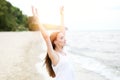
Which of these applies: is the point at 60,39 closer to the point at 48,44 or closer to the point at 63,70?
the point at 48,44

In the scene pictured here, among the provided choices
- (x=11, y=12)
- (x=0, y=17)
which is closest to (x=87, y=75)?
(x=0, y=17)

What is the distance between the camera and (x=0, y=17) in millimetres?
50875

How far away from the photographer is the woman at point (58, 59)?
330 cm

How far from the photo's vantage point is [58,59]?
3.32 meters

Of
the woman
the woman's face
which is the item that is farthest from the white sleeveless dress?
the woman's face

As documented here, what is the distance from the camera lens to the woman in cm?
330

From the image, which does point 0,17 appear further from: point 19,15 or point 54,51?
point 54,51

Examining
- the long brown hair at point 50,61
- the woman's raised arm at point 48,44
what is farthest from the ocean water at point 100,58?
the woman's raised arm at point 48,44

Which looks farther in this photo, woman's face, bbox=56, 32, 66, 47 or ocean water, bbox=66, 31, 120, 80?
ocean water, bbox=66, 31, 120, 80

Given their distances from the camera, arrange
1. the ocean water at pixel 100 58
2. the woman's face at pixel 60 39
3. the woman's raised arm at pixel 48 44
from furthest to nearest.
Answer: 1. the ocean water at pixel 100 58
2. the woman's face at pixel 60 39
3. the woman's raised arm at pixel 48 44

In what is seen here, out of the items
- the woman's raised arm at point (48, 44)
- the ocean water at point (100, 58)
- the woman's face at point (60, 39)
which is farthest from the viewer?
the ocean water at point (100, 58)

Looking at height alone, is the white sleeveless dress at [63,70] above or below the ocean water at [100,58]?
above

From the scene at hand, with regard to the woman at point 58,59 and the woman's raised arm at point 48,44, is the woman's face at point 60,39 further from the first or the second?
the woman's raised arm at point 48,44

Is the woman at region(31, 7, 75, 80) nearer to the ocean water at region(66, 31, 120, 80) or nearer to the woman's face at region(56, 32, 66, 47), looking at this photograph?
the woman's face at region(56, 32, 66, 47)
